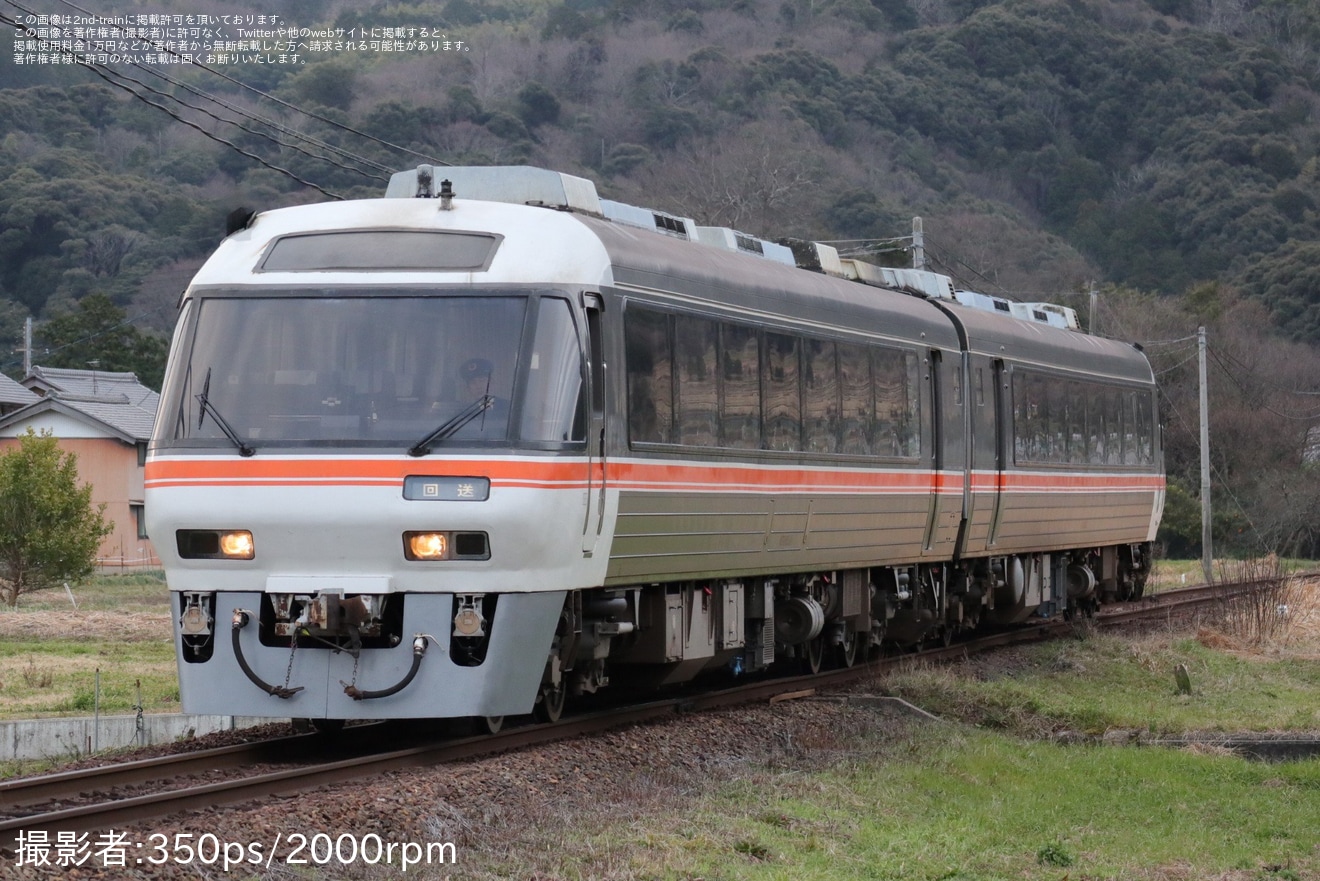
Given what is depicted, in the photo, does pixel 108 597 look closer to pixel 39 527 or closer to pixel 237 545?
pixel 39 527

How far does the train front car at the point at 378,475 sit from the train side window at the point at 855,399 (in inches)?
176

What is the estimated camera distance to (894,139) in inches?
3728

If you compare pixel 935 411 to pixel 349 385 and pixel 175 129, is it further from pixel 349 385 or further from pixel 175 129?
pixel 175 129

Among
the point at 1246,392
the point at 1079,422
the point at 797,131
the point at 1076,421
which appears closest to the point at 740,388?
the point at 1076,421

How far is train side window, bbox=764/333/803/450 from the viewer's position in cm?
1405

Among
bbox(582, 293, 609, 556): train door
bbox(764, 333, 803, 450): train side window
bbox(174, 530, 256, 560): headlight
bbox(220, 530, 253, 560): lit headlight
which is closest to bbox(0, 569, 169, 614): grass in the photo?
bbox(764, 333, 803, 450): train side window

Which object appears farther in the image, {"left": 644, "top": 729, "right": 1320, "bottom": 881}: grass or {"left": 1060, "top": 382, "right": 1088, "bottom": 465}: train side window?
{"left": 1060, "top": 382, "right": 1088, "bottom": 465}: train side window

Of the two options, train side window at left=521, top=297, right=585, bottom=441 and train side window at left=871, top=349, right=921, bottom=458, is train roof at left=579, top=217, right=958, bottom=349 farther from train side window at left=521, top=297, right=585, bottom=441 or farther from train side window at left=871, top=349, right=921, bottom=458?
train side window at left=521, top=297, right=585, bottom=441

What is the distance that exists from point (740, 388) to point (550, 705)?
2.77 metres

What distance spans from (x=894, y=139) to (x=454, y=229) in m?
85.3

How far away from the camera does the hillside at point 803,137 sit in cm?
7044

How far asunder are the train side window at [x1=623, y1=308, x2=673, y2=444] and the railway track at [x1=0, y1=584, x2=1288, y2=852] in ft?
6.45

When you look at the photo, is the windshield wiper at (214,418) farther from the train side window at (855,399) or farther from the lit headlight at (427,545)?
the train side window at (855,399)

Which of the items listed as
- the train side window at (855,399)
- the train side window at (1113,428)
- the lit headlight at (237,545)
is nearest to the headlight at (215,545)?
the lit headlight at (237,545)
